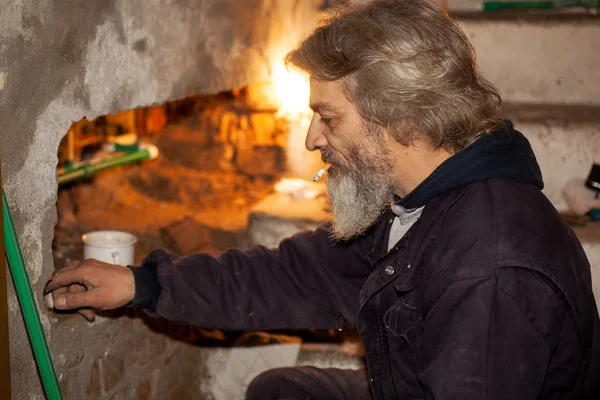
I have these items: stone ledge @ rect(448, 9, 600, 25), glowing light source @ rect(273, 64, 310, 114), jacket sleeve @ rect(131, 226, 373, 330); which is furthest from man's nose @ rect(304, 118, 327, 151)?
stone ledge @ rect(448, 9, 600, 25)

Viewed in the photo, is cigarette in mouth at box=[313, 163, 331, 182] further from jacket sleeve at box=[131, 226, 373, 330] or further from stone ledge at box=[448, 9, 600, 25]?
stone ledge at box=[448, 9, 600, 25]

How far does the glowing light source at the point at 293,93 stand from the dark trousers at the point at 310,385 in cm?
124

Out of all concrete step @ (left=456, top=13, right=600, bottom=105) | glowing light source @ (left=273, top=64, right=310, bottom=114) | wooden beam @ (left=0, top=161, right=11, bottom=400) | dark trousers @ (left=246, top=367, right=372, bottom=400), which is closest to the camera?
wooden beam @ (left=0, top=161, right=11, bottom=400)

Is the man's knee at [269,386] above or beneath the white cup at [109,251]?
beneath

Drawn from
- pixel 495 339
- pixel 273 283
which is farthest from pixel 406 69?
pixel 273 283

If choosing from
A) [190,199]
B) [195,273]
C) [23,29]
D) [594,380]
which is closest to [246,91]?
[190,199]

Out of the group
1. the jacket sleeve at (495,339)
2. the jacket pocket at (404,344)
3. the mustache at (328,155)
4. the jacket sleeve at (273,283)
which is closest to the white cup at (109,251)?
the jacket sleeve at (273,283)

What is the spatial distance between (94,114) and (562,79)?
6.37 feet

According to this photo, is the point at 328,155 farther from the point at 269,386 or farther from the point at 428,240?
the point at 269,386

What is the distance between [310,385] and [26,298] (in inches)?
35.4

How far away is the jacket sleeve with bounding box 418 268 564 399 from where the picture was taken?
1314 millimetres

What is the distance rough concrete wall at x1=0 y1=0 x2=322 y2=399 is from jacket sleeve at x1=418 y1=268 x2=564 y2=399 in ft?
2.91

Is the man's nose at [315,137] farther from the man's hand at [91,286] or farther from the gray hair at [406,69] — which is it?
the man's hand at [91,286]

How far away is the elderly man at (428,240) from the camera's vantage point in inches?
52.6
